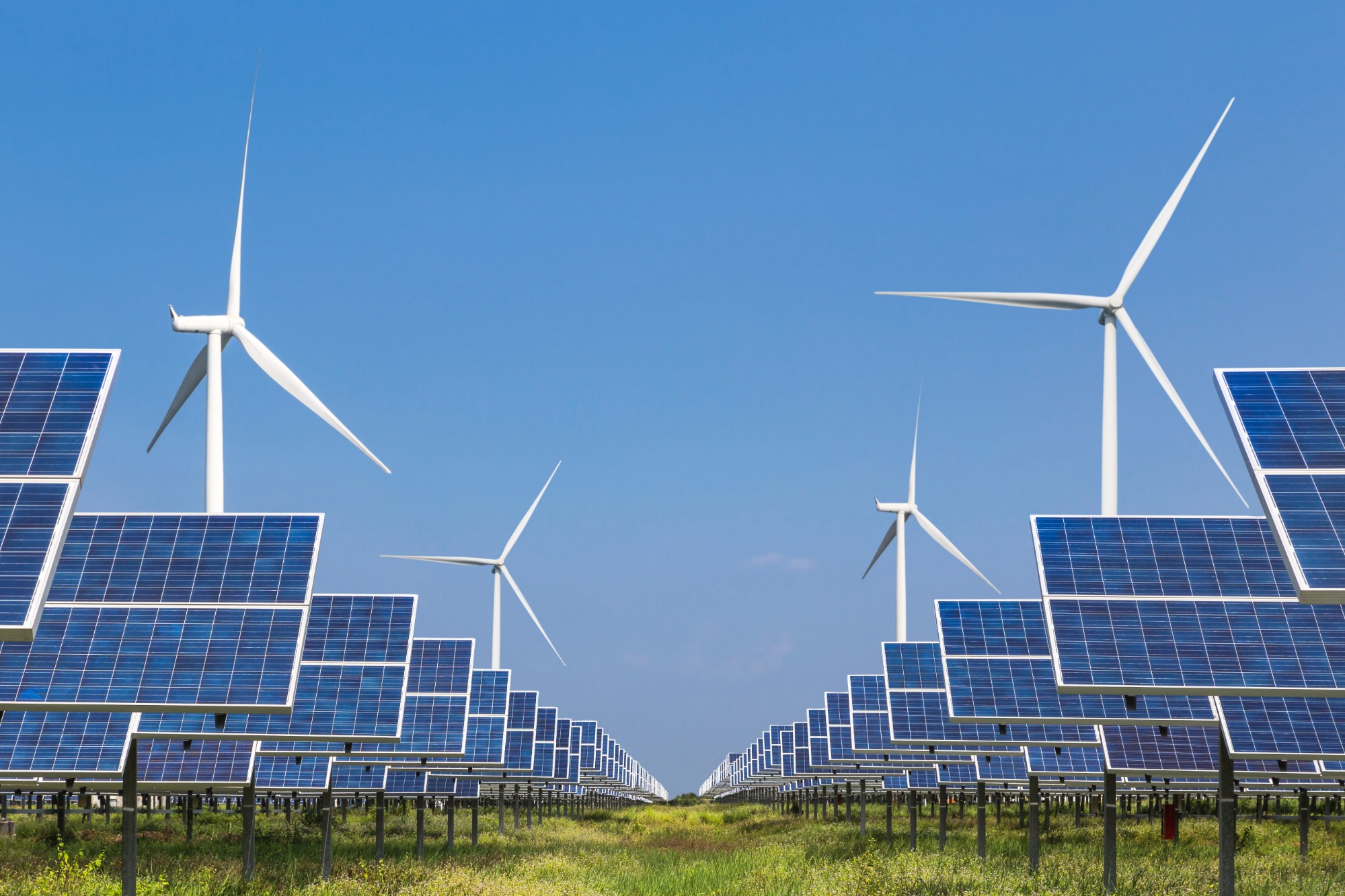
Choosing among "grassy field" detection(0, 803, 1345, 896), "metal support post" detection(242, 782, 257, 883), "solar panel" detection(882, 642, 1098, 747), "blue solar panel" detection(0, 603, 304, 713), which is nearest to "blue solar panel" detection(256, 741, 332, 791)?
"grassy field" detection(0, 803, 1345, 896)

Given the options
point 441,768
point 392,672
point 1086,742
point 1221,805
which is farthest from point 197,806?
point 1221,805

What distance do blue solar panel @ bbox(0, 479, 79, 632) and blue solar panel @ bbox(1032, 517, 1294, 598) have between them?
17.3 meters

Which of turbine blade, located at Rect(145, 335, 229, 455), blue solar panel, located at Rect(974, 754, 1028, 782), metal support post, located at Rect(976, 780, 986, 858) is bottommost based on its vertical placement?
metal support post, located at Rect(976, 780, 986, 858)

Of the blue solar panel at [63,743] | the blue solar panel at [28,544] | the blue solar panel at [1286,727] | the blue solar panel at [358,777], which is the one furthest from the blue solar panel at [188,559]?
the blue solar panel at [358,777]

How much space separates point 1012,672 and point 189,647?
71.6 ft

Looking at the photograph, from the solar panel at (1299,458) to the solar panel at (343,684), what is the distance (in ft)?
62.4

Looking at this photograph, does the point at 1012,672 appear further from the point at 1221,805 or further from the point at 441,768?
the point at 441,768

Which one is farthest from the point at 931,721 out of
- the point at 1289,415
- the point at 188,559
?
the point at 188,559

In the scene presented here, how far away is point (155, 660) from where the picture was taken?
71.5ft

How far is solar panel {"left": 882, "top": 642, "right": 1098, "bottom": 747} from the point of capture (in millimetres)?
34500

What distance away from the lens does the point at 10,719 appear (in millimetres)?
27047

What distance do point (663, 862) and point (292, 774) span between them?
54.6 feet

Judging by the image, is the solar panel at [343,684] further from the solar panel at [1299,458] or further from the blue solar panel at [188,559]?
the solar panel at [1299,458]

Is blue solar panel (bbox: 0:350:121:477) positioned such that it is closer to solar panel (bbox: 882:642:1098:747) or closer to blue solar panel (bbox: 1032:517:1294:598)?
blue solar panel (bbox: 1032:517:1294:598)
